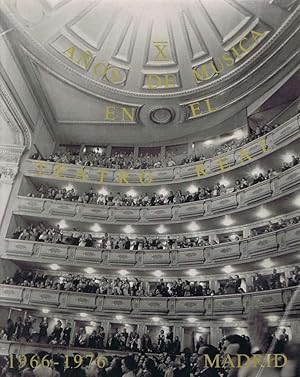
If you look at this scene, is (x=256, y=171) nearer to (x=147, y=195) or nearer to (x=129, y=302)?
(x=147, y=195)

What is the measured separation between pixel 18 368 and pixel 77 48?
7.29 m

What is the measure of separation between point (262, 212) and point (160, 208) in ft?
7.57

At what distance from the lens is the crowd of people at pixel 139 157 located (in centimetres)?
732

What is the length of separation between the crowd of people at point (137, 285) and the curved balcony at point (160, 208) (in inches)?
56.0

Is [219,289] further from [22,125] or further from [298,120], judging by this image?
[22,125]

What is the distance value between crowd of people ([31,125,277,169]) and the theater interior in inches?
2.2

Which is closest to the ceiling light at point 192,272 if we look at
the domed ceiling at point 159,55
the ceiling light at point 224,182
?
the ceiling light at point 224,182

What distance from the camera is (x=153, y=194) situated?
9.13 metres

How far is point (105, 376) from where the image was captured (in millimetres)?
3959

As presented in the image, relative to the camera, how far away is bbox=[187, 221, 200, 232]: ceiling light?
355 inches

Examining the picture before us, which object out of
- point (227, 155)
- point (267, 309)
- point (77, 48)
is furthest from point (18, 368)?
point (77, 48)

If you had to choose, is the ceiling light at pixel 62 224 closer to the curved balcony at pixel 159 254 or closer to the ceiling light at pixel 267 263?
the curved balcony at pixel 159 254

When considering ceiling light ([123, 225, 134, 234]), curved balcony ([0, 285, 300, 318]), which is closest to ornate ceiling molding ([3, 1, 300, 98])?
ceiling light ([123, 225, 134, 234])

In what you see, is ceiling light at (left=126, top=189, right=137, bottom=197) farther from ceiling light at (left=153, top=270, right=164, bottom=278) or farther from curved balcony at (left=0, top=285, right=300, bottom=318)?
curved balcony at (left=0, top=285, right=300, bottom=318)
